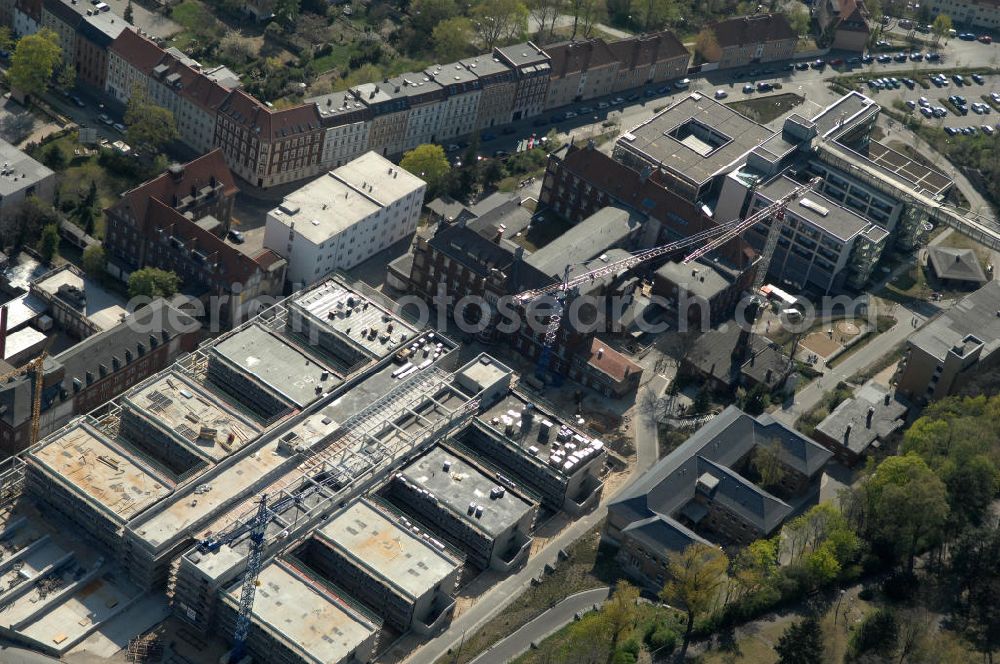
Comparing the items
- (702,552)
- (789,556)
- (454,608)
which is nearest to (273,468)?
(454,608)

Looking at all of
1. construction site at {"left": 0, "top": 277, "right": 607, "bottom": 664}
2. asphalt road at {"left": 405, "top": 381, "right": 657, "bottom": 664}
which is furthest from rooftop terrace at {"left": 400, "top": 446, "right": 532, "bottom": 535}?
asphalt road at {"left": 405, "top": 381, "right": 657, "bottom": 664}

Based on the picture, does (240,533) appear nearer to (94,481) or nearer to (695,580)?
(94,481)

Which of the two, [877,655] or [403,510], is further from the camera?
[403,510]

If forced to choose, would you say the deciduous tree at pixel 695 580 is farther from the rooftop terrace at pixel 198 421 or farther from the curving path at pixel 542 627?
the rooftop terrace at pixel 198 421

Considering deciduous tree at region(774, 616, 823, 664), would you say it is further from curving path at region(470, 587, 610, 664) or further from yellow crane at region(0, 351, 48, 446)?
yellow crane at region(0, 351, 48, 446)

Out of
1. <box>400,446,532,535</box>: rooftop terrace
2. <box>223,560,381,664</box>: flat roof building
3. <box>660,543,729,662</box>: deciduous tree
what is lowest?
<box>223,560,381,664</box>: flat roof building

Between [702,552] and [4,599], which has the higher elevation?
[702,552]

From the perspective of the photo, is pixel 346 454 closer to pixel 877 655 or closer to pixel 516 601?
pixel 516 601
